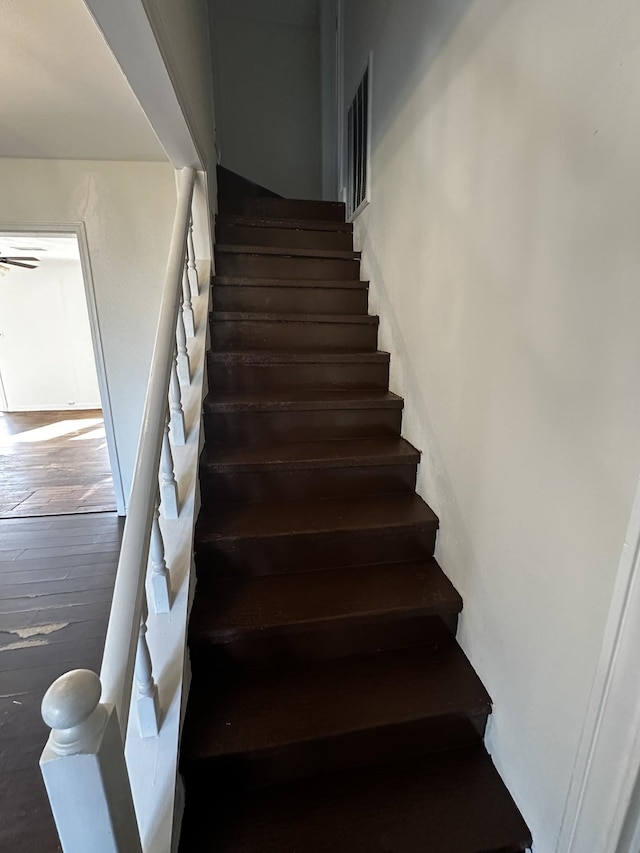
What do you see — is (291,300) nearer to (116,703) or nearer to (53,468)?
(116,703)

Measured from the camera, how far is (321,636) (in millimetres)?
1300

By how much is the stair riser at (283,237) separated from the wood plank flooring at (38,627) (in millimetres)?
2176

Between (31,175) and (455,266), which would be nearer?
(455,266)

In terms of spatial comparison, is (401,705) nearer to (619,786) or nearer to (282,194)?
(619,786)

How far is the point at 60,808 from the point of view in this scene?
0.60m

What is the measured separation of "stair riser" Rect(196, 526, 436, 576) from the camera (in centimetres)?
144

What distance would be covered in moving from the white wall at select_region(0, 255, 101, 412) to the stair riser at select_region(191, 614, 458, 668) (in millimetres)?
6630

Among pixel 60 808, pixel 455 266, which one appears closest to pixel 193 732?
pixel 60 808

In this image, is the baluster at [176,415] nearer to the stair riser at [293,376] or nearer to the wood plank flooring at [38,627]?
the stair riser at [293,376]

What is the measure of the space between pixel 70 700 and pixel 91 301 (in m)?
2.90

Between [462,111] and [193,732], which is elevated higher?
[462,111]

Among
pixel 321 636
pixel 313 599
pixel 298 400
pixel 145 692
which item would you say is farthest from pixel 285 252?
pixel 145 692

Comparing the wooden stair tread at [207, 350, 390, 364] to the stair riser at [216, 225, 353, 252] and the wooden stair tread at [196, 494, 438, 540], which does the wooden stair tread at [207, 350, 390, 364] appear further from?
the stair riser at [216, 225, 353, 252]

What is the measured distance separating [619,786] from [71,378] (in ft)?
25.7
